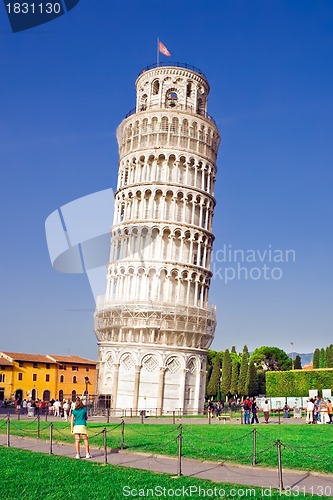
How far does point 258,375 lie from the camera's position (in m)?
100

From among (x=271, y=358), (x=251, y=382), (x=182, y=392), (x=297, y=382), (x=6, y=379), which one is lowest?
(x=6, y=379)

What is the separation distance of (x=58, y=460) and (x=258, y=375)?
285 ft

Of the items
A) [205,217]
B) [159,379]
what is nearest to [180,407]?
[159,379]

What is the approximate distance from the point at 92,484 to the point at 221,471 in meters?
4.30

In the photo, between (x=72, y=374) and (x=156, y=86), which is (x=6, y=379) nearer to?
(x=72, y=374)

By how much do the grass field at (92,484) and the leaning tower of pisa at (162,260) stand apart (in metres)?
37.8

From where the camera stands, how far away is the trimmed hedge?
56.0 meters

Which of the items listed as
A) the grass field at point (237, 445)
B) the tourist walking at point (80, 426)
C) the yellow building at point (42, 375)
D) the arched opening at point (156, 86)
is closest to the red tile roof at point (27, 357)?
the yellow building at point (42, 375)

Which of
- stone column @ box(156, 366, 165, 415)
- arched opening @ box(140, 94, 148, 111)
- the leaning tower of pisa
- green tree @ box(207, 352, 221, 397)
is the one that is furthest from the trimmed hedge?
arched opening @ box(140, 94, 148, 111)

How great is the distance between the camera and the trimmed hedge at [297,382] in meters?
56.0

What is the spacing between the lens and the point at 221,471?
16016 millimetres

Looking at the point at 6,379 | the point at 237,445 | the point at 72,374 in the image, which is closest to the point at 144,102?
the point at 237,445

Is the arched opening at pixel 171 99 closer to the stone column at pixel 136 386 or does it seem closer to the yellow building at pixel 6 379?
the stone column at pixel 136 386

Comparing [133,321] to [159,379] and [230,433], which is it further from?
[230,433]
